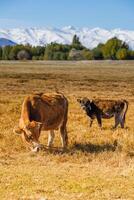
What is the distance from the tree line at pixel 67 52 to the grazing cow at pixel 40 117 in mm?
126137

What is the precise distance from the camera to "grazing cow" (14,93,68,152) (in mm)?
12508

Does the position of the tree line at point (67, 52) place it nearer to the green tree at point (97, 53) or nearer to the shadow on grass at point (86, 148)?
the green tree at point (97, 53)

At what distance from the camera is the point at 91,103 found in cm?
1953

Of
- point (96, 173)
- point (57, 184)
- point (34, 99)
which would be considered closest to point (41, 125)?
point (34, 99)

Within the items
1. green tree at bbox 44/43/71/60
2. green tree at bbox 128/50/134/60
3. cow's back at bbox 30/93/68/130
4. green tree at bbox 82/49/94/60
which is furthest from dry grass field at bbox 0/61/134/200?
green tree at bbox 44/43/71/60

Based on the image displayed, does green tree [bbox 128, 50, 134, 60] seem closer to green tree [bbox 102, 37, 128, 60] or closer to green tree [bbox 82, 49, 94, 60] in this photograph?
green tree [bbox 102, 37, 128, 60]

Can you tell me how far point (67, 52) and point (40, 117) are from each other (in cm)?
13913

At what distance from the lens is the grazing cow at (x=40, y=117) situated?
1251 centimetres

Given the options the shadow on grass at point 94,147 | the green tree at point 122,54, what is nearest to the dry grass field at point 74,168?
the shadow on grass at point 94,147

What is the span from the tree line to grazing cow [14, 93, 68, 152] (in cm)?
12614

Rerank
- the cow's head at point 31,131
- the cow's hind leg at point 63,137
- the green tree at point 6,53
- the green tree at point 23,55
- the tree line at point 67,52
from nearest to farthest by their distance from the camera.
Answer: the cow's head at point 31,131
the cow's hind leg at point 63,137
the tree line at point 67,52
the green tree at point 6,53
the green tree at point 23,55

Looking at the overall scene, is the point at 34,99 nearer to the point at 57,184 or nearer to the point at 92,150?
the point at 92,150

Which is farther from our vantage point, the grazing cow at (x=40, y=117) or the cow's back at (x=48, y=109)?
the cow's back at (x=48, y=109)

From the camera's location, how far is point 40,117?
13625mm
